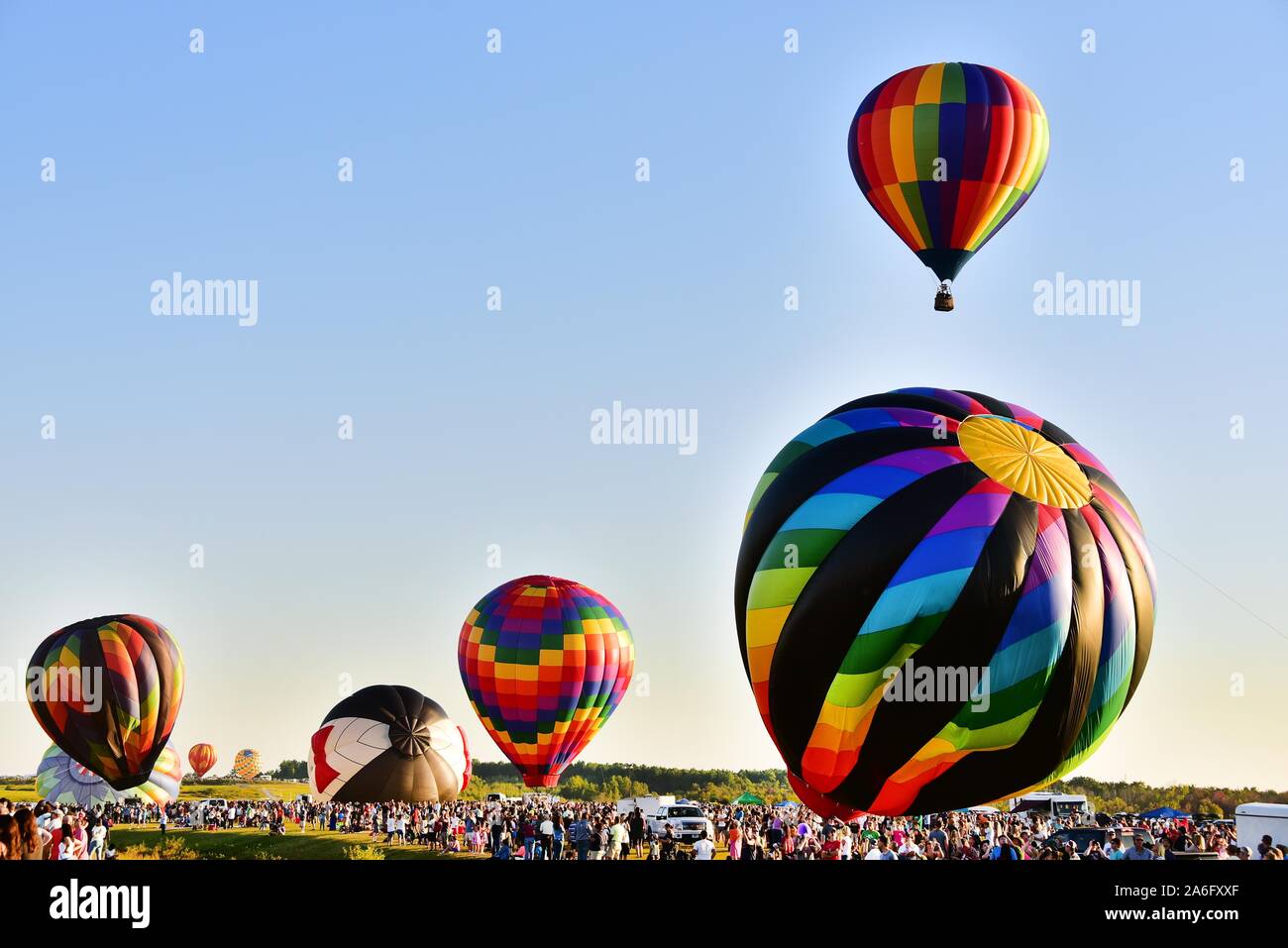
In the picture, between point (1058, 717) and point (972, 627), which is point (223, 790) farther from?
point (972, 627)

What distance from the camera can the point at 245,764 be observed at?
3184 inches

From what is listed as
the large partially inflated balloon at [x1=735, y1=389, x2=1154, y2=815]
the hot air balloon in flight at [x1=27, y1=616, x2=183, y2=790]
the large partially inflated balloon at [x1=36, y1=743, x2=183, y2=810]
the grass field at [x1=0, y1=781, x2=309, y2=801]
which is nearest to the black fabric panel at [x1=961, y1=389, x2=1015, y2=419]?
the large partially inflated balloon at [x1=735, y1=389, x2=1154, y2=815]

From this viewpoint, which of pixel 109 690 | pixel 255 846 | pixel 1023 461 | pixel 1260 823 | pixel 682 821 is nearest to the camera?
pixel 1023 461

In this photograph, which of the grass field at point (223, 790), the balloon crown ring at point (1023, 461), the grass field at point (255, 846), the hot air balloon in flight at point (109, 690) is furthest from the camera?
the grass field at point (223, 790)

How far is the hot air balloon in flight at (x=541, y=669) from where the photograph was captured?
3462 cm

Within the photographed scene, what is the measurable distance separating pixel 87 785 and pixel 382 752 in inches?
530

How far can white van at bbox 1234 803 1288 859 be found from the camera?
22281 millimetres

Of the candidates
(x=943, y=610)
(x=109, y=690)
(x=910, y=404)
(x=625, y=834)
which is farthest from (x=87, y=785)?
(x=943, y=610)

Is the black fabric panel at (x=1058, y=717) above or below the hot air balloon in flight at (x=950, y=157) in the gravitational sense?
below

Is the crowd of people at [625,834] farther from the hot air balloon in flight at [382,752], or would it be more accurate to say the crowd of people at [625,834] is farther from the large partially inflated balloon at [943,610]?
the large partially inflated balloon at [943,610]

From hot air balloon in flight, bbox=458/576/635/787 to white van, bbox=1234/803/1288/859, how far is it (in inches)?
611

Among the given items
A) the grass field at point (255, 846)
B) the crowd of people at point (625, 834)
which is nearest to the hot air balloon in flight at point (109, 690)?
the grass field at point (255, 846)

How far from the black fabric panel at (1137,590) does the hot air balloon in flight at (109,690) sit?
2468 cm
